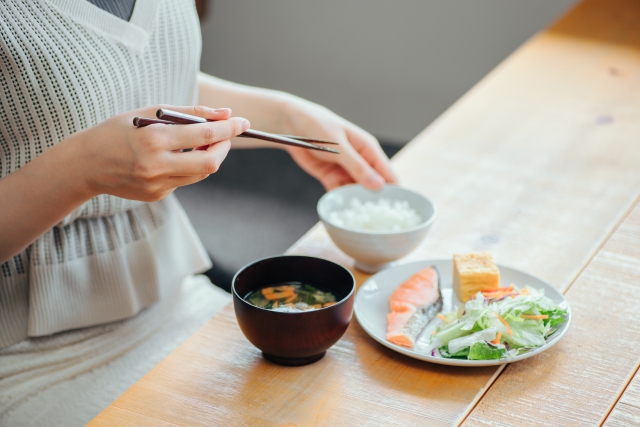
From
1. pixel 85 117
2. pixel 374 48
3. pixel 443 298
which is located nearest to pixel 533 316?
pixel 443 298

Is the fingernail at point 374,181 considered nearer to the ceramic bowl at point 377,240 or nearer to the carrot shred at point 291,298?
the ceramic bowl at point 377,240

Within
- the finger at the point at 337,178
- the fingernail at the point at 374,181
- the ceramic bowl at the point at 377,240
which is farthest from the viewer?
the finger at the point at 337,178

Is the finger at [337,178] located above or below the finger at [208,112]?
below

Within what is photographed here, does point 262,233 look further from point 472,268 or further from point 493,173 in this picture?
point 472,268

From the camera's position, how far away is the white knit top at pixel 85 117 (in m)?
1.03

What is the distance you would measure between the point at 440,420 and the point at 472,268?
27 cm

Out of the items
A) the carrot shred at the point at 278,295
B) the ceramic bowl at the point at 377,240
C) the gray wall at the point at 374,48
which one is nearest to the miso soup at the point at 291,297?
the carrot shred at the point at 278,295

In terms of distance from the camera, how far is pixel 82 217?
1.14 meters

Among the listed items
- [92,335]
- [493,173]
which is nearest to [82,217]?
[92,335]

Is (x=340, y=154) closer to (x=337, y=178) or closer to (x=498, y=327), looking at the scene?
(x=337, y=178)

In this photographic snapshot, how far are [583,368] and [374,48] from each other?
2.58 metres

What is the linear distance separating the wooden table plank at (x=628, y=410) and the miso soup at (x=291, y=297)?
36 cm

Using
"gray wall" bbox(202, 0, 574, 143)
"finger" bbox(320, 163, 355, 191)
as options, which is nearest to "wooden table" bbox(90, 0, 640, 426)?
"finger" bbox(320, 163, 355, 191)

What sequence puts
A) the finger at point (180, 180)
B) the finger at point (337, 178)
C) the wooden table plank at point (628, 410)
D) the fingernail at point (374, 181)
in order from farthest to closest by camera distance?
the finger at point (337, 178) < the fingernail at point (374, 181) < the finger at point (180, 180) < the wooden table plank at point (628, 410)
